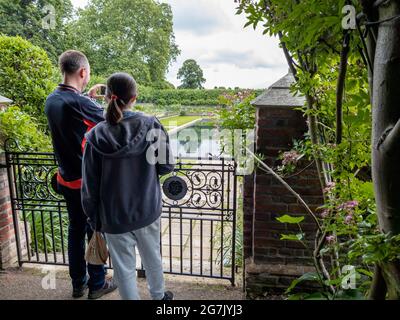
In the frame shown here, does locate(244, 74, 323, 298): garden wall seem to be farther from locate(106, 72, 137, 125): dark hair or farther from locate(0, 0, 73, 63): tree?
locate(0, 0, 73, 63): tree

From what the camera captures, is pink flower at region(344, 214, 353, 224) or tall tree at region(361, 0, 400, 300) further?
pink flower at region(344, 214, 353, 224)

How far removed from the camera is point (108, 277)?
2904 mm

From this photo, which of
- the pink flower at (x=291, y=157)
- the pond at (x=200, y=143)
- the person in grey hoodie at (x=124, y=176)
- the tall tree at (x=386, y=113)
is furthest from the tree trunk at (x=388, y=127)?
the pond at (x=200, y=143)

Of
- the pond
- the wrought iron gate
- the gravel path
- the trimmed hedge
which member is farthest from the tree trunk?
the trimmed hedge

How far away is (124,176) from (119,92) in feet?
1.70

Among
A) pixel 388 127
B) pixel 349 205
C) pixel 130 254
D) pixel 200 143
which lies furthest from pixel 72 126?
pixel 388 127

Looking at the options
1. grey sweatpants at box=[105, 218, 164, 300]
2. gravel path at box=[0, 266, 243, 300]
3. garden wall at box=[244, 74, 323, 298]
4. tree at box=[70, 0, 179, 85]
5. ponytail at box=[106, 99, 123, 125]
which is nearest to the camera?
ponytail at box=[106, 99, 123, 125]

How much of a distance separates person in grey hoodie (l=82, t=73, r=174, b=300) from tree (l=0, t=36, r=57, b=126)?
4.07 metres

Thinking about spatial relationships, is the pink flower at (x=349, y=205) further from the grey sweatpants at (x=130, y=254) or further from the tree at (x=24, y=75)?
the tree at (x=24, y=75)

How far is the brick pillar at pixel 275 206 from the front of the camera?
88.5 inches

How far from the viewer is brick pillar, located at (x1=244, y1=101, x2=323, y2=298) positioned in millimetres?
2248

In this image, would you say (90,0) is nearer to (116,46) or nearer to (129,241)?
(116,46)

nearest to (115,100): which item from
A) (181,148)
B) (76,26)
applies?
(181,148)

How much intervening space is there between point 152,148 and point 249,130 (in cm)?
112
